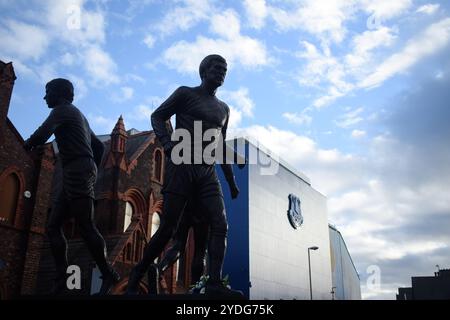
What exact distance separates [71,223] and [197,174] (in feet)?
58.9

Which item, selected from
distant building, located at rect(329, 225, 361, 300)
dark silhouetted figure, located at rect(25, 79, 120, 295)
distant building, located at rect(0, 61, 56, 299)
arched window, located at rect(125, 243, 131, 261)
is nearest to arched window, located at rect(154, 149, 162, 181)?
arched window, located at rect(125, 243, 131, 261)

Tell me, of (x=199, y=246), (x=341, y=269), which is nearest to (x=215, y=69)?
(x=199, y=246)

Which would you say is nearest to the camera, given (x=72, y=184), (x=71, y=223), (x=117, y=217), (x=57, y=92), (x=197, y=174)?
(x=197, y=174)

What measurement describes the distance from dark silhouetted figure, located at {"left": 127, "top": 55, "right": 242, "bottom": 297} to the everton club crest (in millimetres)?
48600

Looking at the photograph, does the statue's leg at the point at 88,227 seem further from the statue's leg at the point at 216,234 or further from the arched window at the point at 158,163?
the arched window at the point at 158,163

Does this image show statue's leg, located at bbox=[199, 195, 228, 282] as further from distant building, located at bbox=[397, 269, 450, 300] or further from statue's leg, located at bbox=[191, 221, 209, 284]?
distant building, located at bbox=[397, 269, 450, 300]

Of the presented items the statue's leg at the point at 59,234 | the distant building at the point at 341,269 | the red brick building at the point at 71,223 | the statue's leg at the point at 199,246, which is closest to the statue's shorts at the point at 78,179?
the statue's leg at the point at 59,234

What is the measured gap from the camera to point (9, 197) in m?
16.0

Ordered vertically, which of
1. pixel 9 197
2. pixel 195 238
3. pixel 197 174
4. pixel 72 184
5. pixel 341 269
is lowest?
pixel 195 238

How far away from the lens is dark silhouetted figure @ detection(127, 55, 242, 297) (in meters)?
5.13

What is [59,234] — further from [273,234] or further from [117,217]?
[273,234]

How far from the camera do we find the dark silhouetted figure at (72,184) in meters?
5.41

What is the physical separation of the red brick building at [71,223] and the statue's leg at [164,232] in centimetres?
722

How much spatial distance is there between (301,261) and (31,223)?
4336 centimetres
